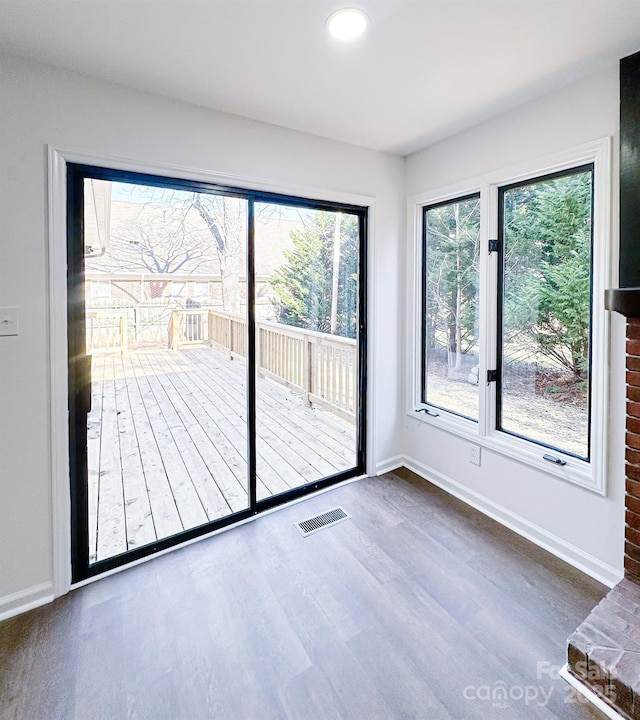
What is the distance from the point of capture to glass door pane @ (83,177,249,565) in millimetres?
2084

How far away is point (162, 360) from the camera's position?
7.71 feet

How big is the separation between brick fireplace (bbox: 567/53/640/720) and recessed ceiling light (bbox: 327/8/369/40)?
126 cm

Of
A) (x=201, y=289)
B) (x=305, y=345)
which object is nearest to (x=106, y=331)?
(x=201, y=289)

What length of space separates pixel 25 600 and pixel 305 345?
213cm

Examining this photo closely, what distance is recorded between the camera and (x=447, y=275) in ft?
9.59

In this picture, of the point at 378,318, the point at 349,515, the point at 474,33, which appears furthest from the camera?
the point at 378,318

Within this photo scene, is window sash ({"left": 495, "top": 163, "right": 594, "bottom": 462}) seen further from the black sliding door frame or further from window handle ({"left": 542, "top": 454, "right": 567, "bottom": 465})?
the black sliding door frame

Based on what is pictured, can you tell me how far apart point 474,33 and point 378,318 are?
180 cm

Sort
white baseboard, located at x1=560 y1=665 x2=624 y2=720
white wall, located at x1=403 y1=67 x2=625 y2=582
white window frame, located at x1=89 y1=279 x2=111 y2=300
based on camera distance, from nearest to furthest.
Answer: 1. white baseboard, located at x1=560 y1=665 x2=624 y2=720
2. white wall, located at x1=403 y1=67 x2=625 y2=582
3. white window frame, located at x1=89 y1=279 x2=111 y2=300

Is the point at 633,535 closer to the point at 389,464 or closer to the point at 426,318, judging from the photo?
the point at 389,464

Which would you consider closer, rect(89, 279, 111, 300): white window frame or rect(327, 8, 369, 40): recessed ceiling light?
rect(327, 8, 369, 40): recessed ceiling light

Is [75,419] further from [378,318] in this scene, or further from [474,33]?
[474,33]

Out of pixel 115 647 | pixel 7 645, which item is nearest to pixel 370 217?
pixel 115 647

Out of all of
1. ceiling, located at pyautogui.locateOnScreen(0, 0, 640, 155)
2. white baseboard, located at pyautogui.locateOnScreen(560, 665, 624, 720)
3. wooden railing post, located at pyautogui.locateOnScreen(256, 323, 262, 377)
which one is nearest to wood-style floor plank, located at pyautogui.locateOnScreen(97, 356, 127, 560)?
wooden railing post, located at pyautogui.locateOnScreen(256, 323, 262, 377)
